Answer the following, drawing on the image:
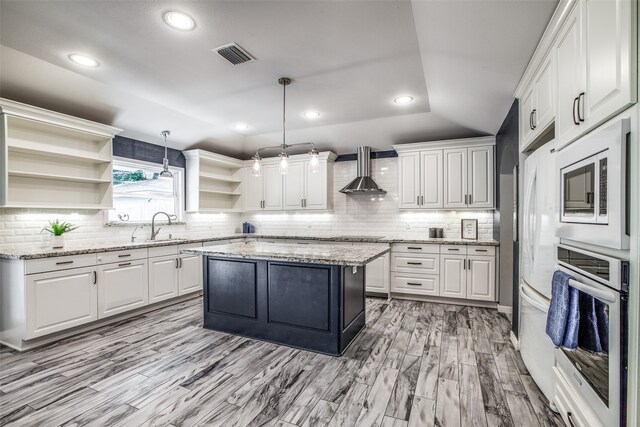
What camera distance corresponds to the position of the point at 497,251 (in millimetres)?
4145

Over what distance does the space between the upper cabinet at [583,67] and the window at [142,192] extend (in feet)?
16.1

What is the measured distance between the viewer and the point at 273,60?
2771 millimetres

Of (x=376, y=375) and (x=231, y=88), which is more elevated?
(x=231, y=88)

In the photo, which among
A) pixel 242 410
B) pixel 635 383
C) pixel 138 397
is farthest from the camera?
pixel 138 397

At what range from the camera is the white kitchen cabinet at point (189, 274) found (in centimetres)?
446

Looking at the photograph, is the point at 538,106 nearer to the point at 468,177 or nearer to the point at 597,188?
the point at 597,188

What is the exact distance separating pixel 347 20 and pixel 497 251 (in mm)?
3509

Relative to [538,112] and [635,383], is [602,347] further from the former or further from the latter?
[538,112]

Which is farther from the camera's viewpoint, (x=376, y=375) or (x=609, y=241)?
(x=376, y=375)

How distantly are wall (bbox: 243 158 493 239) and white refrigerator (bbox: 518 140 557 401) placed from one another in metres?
2.40

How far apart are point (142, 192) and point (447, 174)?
15.6 feet

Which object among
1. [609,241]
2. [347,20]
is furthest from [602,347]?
[347,20]

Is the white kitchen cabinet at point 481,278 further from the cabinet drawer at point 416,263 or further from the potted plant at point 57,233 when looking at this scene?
the potted plant at point 57,233

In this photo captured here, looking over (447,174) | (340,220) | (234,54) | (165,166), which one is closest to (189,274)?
(165,166)
